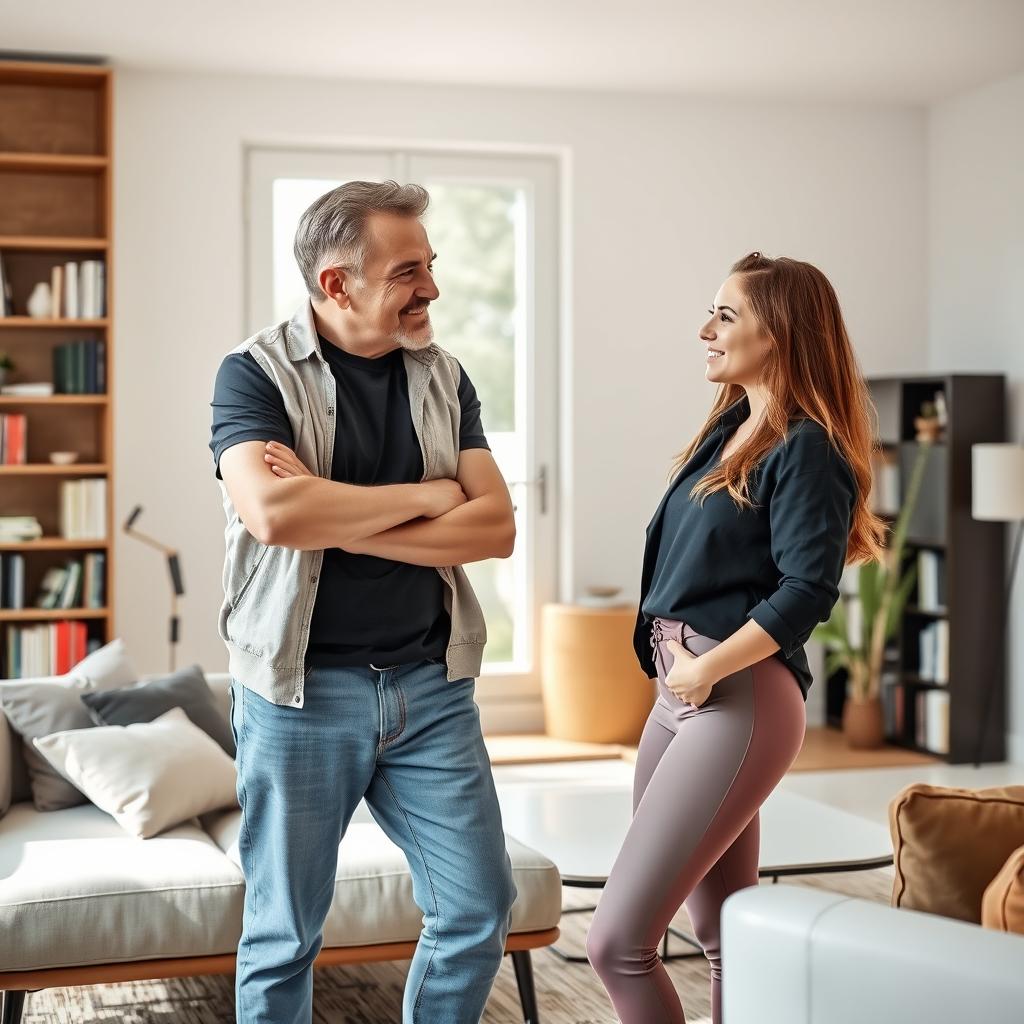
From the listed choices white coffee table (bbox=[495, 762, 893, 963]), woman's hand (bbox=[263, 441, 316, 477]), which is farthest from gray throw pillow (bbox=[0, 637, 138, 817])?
woman's hand (bbox=[263, 441, 316, 477])

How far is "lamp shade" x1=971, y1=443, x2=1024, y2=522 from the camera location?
566 cm

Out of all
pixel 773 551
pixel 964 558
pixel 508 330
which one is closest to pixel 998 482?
pixel 964 558

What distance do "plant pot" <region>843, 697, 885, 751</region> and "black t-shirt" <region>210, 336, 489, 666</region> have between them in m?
4.50

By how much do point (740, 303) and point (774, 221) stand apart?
4.54m

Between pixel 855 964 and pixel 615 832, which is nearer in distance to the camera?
pixel 855 964

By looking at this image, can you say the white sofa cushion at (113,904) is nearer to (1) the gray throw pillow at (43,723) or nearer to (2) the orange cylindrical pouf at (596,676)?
(1) the gray throw pillow at (43,723)

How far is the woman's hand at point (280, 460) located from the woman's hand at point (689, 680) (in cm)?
64

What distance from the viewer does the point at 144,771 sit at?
3201 mm

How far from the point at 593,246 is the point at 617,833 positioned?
345cm

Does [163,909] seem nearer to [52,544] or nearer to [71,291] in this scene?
[52,544]

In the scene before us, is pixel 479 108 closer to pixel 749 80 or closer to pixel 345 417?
pixel 749 80

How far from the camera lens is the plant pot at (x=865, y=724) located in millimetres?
6258

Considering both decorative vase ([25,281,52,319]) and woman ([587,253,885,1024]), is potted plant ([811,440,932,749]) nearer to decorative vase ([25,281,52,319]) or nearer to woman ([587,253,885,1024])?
decorative vase ([25,281,52,319])

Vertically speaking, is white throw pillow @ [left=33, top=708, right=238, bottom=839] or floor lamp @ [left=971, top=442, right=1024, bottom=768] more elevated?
floor lamp @ [left=971, top=442, right=1024, bottom=768]
